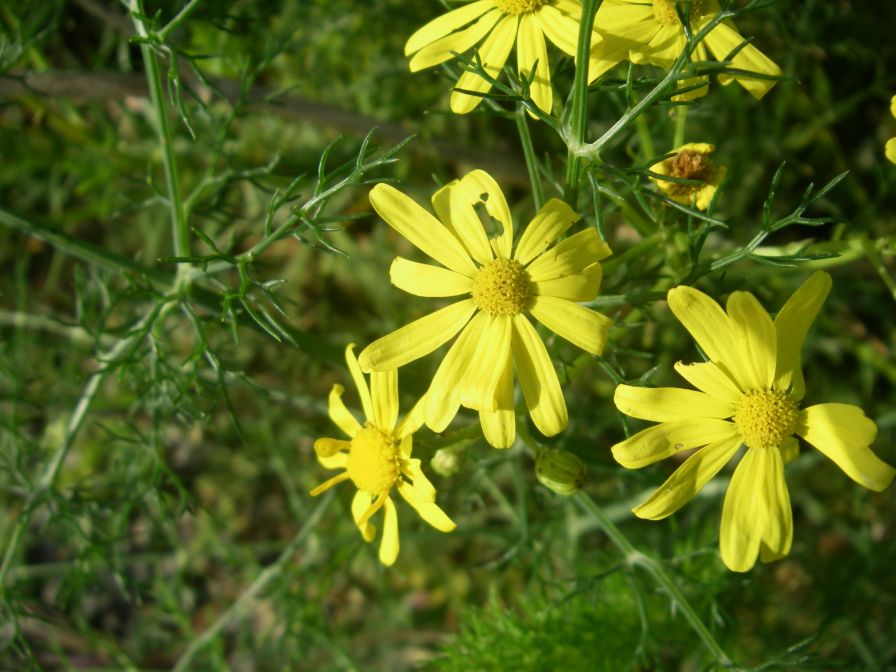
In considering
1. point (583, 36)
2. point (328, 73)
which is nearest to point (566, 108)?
point (583, 36)

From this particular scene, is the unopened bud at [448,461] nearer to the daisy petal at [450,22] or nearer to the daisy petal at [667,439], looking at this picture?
the daisy petal at [667,439]

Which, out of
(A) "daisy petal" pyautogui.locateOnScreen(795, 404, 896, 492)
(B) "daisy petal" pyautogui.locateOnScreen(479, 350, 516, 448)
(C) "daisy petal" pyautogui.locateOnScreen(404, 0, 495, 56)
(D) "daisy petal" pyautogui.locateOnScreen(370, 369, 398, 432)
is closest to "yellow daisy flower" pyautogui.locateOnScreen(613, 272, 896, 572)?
(A) "daisy petal" pyautogui.locateOnScreen(795, 404, 896, 492)

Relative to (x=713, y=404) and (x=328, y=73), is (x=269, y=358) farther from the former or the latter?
(x=713, y=404)

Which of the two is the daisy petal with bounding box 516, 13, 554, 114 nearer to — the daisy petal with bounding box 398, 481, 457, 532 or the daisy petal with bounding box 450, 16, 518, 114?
the daisy petal with bounding box 450, 16, 518, 114

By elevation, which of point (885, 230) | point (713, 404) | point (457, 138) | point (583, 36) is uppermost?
point (457, 138)

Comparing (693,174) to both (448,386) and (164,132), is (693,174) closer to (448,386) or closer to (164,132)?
(448,386)

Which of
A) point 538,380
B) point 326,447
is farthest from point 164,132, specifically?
point 538,380

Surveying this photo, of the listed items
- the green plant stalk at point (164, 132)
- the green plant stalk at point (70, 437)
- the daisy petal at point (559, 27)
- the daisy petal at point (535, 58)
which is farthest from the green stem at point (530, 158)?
the green plant stalk at point (70, 437)
